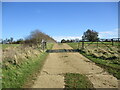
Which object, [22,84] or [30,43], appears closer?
[22,84]

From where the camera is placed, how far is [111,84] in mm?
5945

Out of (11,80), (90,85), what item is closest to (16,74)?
(11,80)

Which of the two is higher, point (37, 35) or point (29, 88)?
point (37, 35)

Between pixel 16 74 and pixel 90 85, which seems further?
pixel 16 74

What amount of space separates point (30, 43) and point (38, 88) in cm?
2336

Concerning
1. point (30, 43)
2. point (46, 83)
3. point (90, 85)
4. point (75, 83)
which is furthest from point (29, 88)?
point (30, 43)

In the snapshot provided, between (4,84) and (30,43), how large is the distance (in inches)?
900

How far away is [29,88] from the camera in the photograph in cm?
535

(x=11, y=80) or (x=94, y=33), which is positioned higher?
(x=94, y=33)

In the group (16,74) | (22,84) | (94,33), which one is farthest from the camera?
(94,33)

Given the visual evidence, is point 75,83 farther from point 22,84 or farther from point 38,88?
point 22,84

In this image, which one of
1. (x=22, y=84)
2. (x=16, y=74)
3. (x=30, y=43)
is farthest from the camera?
(x=30, y=43)

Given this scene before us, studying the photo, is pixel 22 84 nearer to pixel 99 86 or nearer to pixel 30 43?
pixel 99 86

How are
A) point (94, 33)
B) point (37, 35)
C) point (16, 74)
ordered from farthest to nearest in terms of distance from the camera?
point (94, 33) → point (37, 35) → point (16, 74)
